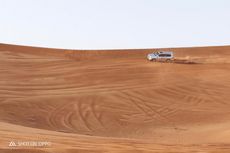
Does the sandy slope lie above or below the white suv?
below

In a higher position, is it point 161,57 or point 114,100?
point 161,57

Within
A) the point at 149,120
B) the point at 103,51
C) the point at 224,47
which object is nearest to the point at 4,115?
the point at 149,120

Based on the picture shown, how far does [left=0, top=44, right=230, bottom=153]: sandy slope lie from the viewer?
9.29 metres

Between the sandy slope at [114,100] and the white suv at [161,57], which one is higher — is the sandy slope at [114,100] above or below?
below

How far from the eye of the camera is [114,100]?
58.1 feet

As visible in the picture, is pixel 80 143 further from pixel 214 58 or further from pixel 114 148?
pixel 214 58

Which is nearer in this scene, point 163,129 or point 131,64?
point 163,129

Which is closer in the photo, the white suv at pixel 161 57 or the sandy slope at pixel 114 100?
the sandy slope at pixel 114 100

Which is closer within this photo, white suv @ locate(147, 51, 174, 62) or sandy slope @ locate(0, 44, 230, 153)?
sandy slope @ locate(0, 44, 230, 153)

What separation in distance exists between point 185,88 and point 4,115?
9.67m

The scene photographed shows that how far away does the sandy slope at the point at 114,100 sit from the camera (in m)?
9.29

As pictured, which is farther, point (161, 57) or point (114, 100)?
point (161, 57)

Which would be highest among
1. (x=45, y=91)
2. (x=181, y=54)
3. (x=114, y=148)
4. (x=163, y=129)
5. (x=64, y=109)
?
(x=181, y=54)

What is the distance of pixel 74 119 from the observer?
14.4 m
